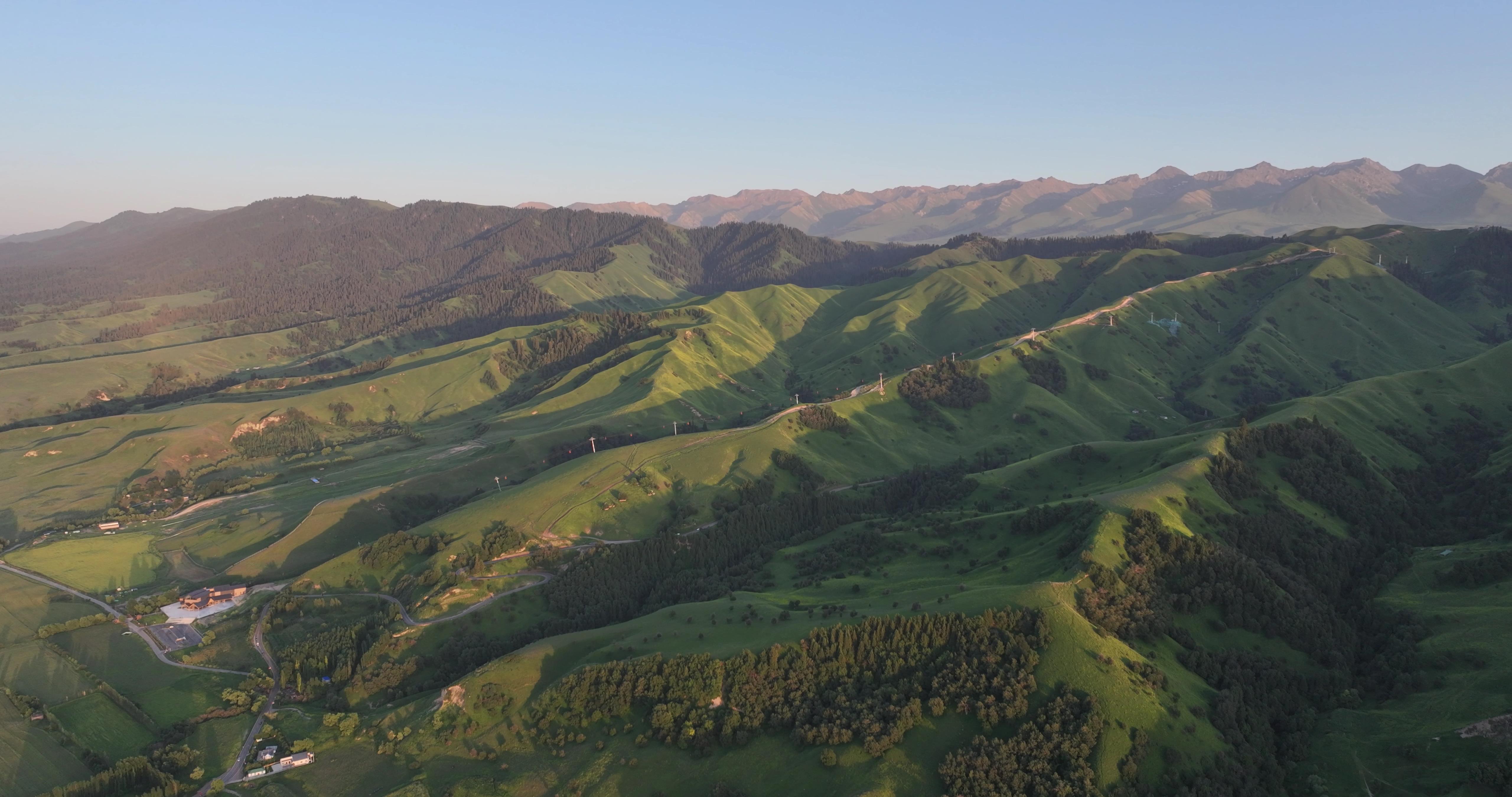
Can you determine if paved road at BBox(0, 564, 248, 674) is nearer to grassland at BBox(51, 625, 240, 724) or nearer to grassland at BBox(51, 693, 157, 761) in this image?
grassland at BBox(51, 625, 240, 724)

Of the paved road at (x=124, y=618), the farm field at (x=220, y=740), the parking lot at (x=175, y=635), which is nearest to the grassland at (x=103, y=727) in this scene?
the farm field at (x=220, y=740)

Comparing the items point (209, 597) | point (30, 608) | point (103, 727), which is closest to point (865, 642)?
point (103, 727)

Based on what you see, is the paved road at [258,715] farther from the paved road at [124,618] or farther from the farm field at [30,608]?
the farm field at [30,608]

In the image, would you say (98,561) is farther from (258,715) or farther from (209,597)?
(258,715)

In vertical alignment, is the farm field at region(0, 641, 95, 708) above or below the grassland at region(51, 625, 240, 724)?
above

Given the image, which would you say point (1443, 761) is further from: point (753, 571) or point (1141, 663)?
point (753, 571)

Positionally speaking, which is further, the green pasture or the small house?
the small house

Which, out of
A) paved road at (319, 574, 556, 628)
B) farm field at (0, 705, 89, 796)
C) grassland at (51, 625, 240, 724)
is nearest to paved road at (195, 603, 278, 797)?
grassland at (51, 625, 240, 724)
